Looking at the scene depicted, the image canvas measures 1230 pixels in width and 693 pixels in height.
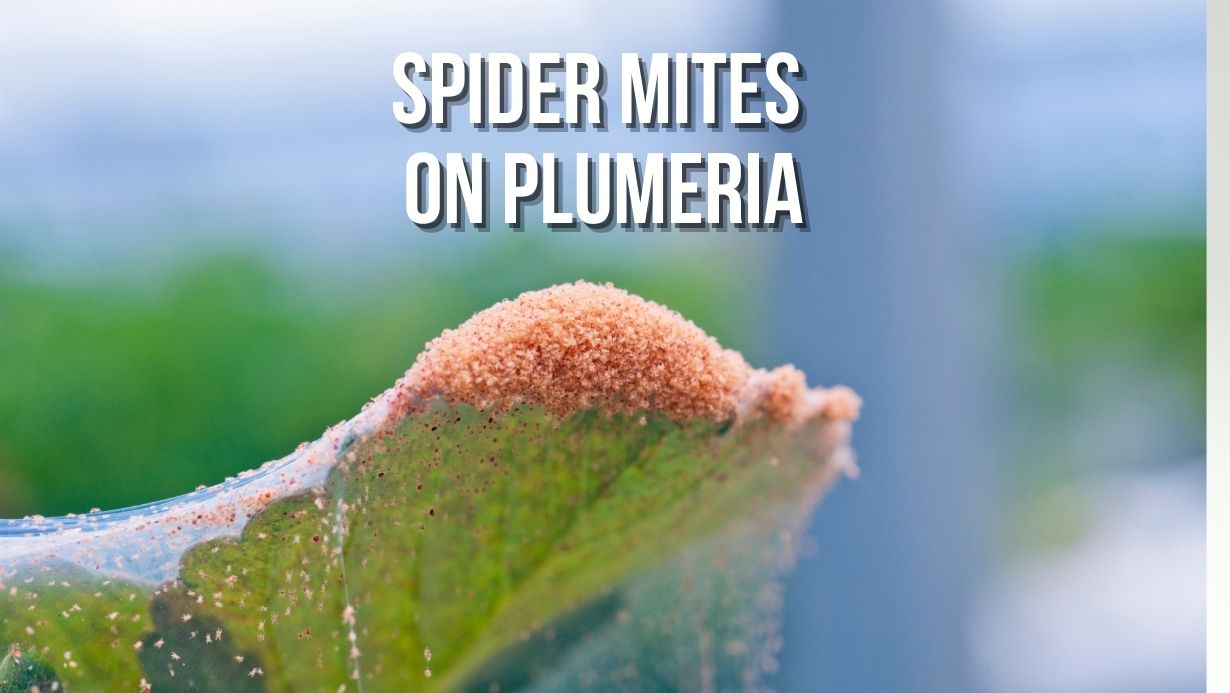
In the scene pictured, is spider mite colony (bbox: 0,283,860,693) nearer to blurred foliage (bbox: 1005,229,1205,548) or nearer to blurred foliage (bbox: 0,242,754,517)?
blurred foliage (bbox: 0,242,754,517)

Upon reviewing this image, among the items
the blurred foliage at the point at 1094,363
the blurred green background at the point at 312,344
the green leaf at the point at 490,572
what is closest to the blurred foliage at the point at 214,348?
the blurred green background at the point at 312,344

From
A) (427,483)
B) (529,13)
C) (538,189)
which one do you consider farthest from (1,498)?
(529,13)

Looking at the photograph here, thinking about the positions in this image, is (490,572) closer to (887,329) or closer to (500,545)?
(500,545)

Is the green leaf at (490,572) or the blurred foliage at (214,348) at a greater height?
the blurred foliage at (214,348)

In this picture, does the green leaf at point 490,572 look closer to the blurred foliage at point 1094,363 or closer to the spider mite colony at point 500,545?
the spider mite colony at point 500,545

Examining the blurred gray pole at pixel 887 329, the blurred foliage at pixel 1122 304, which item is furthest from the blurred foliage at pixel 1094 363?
the blurred gray pole at pixel 887 329

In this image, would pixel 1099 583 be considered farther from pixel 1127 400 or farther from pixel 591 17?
pixel 591 17

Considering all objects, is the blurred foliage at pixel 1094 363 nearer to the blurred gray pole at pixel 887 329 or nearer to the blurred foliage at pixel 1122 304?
the blurred foliage at pixel 1122 304

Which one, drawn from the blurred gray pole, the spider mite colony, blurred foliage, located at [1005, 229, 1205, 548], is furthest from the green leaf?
blurred foliage, located at [1005, 229, 1205, 548]
